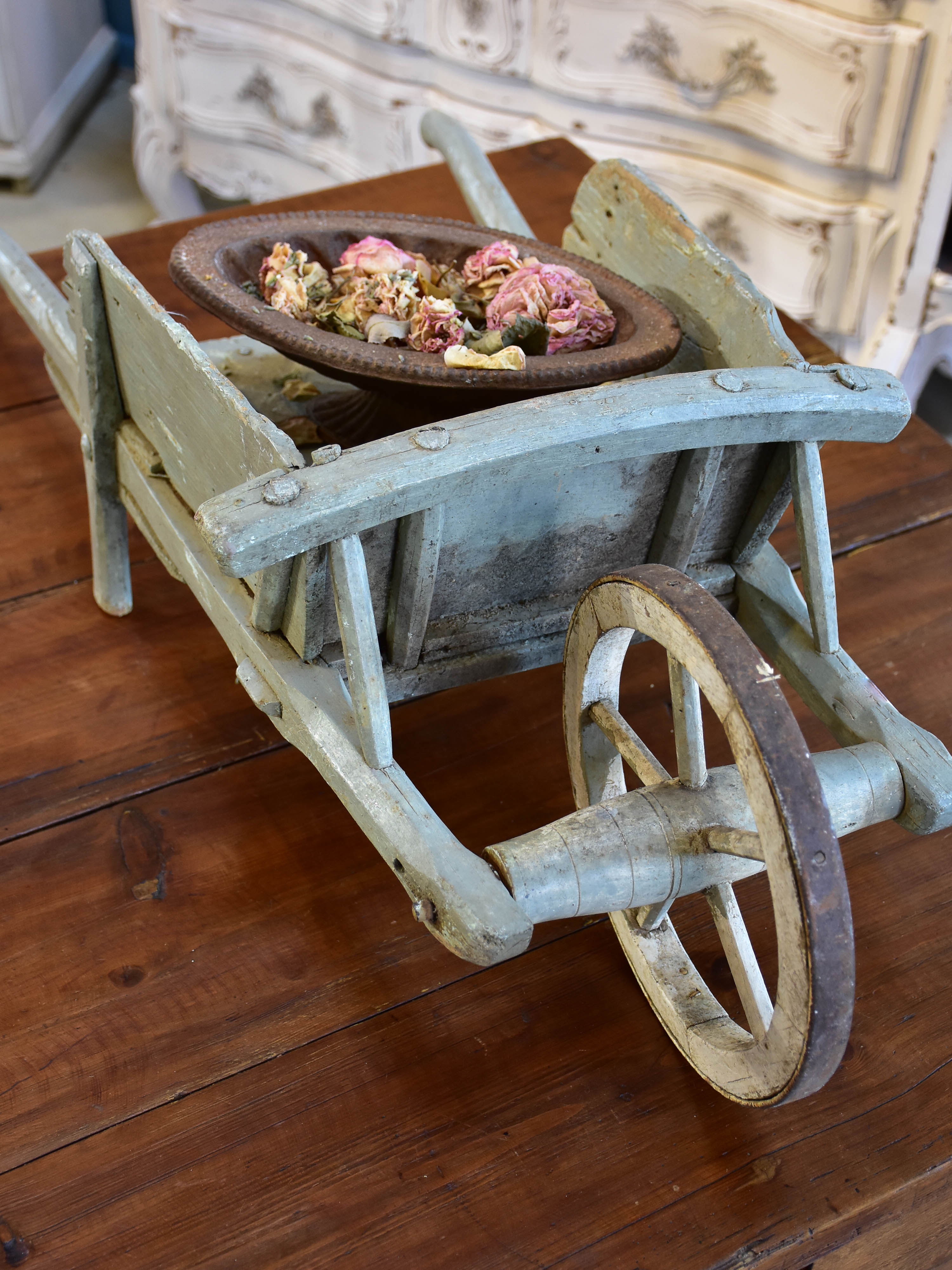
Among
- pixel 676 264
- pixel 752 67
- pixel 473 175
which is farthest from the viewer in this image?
pixel 752 67

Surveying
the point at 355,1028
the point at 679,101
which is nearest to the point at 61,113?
the point at 679,101

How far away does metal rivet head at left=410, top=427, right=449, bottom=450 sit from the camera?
790mm

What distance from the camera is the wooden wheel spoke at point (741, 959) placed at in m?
0.82

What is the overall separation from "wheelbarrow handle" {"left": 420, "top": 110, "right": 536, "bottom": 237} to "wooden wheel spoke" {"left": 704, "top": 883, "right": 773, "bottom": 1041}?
2.46 feet

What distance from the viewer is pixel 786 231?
75.3 inches

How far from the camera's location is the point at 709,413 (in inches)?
33.0

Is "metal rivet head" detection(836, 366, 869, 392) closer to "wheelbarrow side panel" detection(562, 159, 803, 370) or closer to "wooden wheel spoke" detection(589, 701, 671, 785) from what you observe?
"wheelbarrow side panel" detection(562, 159, 803, 370)

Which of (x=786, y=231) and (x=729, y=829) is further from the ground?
(x=729, y=829)

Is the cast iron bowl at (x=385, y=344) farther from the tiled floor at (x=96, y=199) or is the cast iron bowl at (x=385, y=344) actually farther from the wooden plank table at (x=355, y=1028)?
the tiled floor at (x=96, y=199)

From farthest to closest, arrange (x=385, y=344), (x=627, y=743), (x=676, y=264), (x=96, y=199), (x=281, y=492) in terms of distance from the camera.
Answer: (x=96, y=199), (x=676, y=264), (x=385, y=344), (x=627, y=743), (x=281, y=492)

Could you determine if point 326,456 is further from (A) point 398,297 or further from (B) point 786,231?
(B) point 786,231

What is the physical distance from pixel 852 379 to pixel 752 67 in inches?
43.3

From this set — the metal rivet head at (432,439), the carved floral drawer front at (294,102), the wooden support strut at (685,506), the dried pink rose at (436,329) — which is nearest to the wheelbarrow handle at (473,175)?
the dried pink rose at (436,329)

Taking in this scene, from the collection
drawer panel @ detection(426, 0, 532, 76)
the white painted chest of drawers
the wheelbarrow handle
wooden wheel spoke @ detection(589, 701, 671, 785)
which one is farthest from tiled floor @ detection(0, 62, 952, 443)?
wooden wheel spoke @ detection(589, 701, 671, 785)
